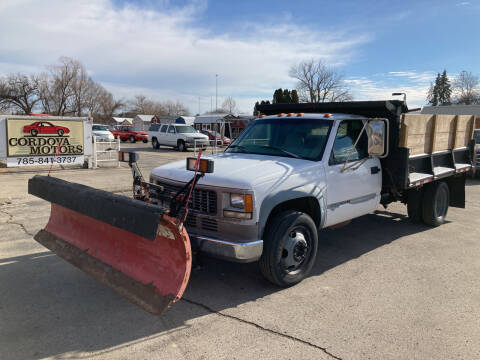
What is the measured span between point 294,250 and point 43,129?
11898 mm

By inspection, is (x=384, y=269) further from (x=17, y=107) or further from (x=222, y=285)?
(x=17, y=107)

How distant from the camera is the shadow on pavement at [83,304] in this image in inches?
126

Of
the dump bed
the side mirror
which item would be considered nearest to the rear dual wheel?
the dump bed

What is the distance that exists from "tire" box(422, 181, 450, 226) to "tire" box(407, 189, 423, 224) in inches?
2.8

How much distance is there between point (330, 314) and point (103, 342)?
210 cm

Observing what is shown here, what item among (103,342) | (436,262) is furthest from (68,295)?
(436,262)

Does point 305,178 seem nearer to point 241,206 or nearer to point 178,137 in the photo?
point 241,206

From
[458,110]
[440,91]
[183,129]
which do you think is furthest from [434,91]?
[183,129]

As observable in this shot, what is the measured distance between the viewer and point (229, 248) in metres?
3.66

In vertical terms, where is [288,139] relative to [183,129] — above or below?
below

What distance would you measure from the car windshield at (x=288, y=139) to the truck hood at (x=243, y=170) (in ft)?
0.67

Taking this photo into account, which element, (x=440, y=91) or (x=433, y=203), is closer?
(x=433, y=203)

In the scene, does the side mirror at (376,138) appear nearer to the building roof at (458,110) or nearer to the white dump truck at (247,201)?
the white dump truck at (247,201)

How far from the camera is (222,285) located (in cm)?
444
